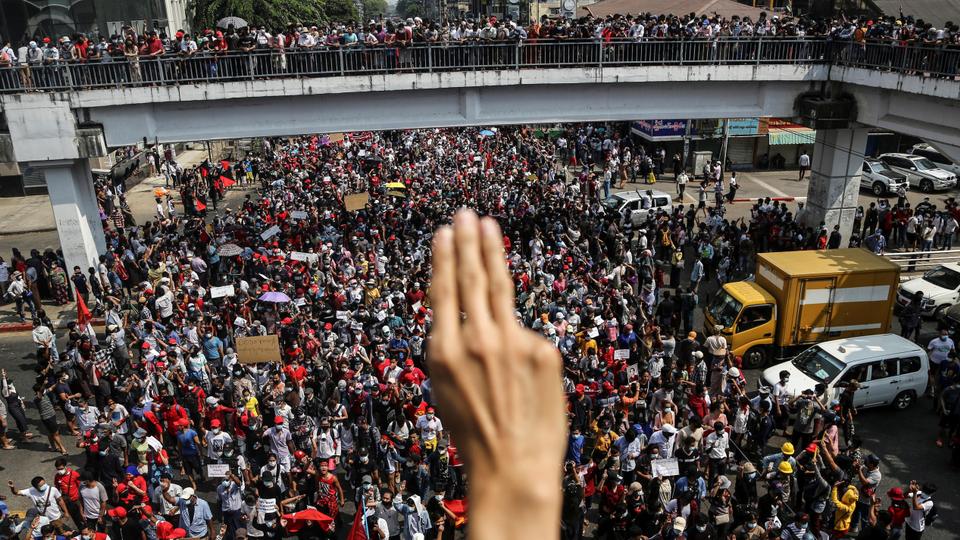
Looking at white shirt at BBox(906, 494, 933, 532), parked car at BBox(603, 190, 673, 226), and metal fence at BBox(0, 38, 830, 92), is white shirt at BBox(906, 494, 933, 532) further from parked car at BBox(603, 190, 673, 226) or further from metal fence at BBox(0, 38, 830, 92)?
parked car at BBox(603, 190, 673, 226)

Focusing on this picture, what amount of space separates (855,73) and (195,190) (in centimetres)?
2574

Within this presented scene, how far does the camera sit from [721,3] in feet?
136

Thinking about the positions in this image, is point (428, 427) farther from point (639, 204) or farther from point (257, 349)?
point (639, 204)

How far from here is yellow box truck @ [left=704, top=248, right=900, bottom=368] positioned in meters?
16.8

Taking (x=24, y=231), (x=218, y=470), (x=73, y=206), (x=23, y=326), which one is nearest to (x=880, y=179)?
(x=218, y=470)

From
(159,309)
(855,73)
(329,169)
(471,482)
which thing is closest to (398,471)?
(159,309)

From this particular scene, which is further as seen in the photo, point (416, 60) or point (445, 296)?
point (416, 60)

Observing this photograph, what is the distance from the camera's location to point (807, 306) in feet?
55.7

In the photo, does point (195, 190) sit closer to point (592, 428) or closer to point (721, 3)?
point (592, 428)

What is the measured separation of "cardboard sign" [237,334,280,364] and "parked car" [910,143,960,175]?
103 feet

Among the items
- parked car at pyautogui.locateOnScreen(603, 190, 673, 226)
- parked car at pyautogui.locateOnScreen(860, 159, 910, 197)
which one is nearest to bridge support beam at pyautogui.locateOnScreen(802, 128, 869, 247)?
parked car at pyautogui.locateOnScreen(603, 190, 673, 226)

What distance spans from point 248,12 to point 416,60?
25.8 m

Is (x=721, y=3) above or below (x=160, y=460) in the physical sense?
above

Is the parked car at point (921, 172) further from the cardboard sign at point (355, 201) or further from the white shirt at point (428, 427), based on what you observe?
the white shirt at point (428, 427)
